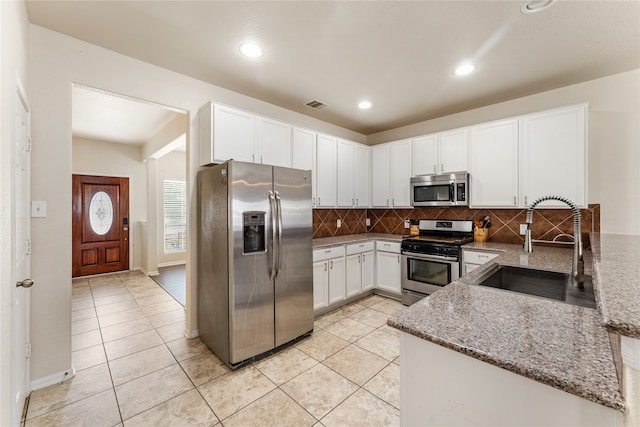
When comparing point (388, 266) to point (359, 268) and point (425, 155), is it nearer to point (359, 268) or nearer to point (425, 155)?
point (359, 268)

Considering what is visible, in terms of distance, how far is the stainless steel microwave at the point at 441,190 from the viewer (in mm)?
3471

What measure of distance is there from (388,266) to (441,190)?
51.1 inches

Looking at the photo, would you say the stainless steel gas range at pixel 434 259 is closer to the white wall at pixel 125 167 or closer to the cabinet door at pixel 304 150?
the cabinet door at pixel 304 150

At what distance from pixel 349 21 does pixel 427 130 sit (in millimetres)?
2624

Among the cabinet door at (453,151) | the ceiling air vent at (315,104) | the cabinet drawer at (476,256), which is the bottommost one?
the cabinet drawer at (476,256)

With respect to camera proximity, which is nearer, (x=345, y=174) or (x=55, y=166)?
(x=55, y=166)

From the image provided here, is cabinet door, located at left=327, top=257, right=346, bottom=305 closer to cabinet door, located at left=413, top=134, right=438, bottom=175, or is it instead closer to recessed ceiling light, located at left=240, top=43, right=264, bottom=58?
cabinet door, located at left=413, top=134, right=438, bottom=175

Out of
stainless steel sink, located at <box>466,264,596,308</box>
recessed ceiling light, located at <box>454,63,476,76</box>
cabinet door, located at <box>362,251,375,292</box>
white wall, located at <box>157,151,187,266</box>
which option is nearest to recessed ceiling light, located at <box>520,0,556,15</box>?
recessed ceiling light, located at <box>454,63,476,76</box>

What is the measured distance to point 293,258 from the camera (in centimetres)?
276

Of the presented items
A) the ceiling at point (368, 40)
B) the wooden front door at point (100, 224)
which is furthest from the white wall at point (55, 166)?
the wooden front door at point (100, 224)

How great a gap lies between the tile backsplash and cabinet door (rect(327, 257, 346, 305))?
2.51 feet

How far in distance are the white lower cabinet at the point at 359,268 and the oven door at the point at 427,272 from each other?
0.52m

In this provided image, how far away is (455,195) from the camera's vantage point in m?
3.51

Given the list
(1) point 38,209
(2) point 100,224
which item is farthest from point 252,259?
(2) point 100,224
